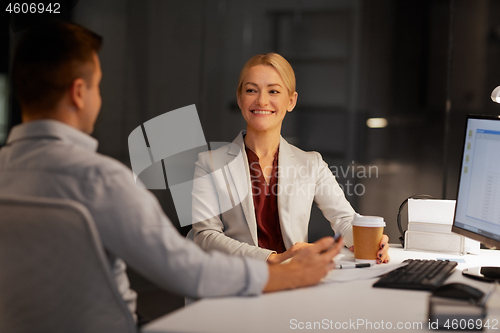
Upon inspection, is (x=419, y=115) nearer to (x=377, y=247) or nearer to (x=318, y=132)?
(x=318, y=132)

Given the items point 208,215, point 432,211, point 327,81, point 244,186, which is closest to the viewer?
point 432,211

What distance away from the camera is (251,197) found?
2.08m

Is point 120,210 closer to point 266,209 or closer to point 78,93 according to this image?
point 78,93

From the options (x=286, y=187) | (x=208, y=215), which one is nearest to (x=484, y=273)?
(x=286, y=187)

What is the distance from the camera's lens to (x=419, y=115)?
10.0 ft

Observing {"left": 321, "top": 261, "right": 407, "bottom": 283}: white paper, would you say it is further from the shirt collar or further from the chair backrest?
the shirt collar


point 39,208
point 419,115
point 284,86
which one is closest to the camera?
point 39,208

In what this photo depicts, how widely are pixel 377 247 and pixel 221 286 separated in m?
0.70

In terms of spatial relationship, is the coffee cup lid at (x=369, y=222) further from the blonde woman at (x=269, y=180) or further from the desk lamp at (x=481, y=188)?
the blonde woman at (x=269, y=180)

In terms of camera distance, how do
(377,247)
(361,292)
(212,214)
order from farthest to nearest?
(212,214), (377,247), (361,292)

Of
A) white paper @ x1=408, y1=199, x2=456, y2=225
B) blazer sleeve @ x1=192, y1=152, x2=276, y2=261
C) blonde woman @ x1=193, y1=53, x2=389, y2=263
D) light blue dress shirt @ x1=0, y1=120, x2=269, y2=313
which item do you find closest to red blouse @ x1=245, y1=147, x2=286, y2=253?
blonde woman @ x1=193, y1=53, x2=389, y2=263

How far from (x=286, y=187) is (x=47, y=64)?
1302mm

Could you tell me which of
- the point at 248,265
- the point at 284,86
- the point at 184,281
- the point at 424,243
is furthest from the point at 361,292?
the point at 284,86

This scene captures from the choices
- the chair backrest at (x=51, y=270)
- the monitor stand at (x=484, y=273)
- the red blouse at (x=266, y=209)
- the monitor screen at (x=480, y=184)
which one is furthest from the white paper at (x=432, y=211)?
the chair backrest at (x=51, y=270)
